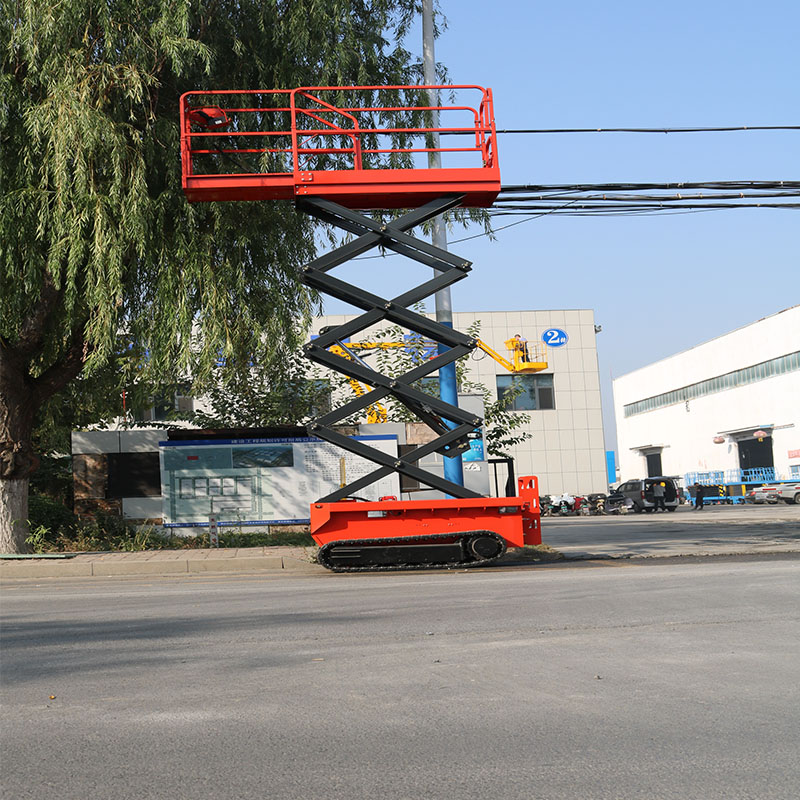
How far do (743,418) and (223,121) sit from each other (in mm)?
54525

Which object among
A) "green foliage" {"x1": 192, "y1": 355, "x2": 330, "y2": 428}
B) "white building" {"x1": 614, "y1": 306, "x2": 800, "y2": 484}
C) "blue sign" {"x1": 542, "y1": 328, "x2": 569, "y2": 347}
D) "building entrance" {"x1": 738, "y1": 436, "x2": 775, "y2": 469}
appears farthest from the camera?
"building entrance" {"x1": 738, "y1": 436, "x2": 775, "y2": 469}

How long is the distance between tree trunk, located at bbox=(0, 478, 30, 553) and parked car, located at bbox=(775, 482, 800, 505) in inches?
1634

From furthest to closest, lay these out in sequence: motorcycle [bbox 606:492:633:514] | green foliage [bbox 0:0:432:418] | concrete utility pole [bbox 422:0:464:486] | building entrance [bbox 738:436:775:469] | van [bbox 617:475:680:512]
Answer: building entrance [bbox 738:436:775:469] → motorcycle [bbox 606:492:633:514] → van [bbox 617:475:680:512] → concrete utility pole [bbox 422:0:464:486] → green foliage [bbox 0:0:432:418]

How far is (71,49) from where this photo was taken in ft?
49.2

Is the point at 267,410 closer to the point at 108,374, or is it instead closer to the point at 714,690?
the point at 108,374

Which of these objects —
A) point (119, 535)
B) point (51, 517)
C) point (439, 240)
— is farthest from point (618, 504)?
point (51, 517)

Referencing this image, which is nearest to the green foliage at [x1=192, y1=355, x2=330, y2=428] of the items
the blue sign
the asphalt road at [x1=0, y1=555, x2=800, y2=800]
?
the asphalt road at [x1=0, y1=555, x2=800, y2=800]

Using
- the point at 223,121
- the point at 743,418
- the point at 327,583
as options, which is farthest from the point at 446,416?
the point at 743,418

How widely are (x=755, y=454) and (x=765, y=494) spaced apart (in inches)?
583

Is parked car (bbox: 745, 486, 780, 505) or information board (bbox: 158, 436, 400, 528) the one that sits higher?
information board (bbox: 158, 436, 400, 528)

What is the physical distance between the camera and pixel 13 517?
1678cm

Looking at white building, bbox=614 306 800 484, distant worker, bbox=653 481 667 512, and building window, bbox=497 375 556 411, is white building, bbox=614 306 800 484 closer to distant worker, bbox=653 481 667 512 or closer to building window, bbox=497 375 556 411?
distant worker, bbox=653 481 667 512

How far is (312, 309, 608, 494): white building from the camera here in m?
60.5

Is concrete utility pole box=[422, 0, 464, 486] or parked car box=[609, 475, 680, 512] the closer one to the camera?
concrete utility pole box=[422, 0, 464, 486]
